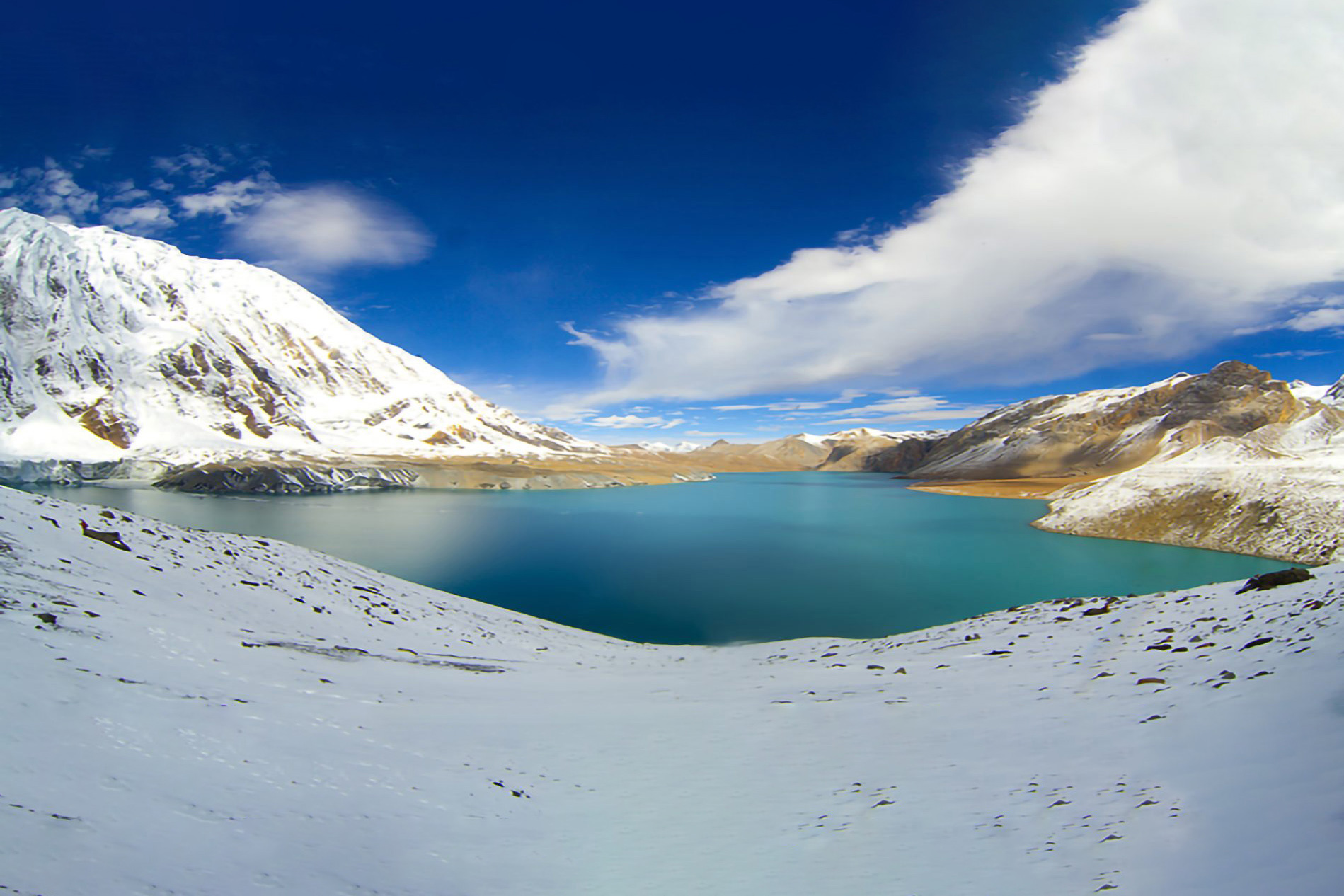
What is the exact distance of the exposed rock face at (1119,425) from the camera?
104750 millimetres

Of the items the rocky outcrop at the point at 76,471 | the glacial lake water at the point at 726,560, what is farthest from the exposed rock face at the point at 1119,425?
the rocky outcrop at the point at 76,471

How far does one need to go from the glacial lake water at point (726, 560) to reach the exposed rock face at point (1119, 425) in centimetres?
5663

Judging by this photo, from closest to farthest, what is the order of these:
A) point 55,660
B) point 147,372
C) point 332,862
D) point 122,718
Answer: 1. point 332,862
2. point 122,718
3. point 55,660
4. point 147,372

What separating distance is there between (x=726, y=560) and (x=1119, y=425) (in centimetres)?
13357

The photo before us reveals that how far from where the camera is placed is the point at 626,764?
638 cm

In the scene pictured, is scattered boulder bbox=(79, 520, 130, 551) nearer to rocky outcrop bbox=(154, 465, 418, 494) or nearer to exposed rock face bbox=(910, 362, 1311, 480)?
rocky outcrop bbox=(154, 465, 418, 494)

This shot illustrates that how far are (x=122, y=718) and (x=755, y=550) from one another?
38.4 m

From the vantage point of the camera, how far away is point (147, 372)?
6211 inches

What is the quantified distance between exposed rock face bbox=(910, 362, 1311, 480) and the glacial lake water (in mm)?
56634

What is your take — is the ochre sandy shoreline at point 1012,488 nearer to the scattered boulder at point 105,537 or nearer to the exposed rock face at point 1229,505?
the exposed rock face at point 1229,505

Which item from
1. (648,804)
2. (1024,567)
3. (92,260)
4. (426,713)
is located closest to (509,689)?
(426,713)

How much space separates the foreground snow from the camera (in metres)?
3.56

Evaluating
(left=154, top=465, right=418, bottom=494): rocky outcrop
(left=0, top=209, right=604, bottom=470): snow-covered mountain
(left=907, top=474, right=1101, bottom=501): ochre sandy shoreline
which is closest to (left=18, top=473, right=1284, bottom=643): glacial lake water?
(left=907, top=474, right=1101, bottom=501): ochre sandy shoreline

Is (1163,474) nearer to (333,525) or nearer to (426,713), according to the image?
(426,713)
